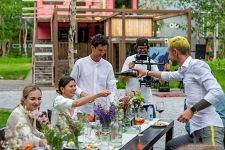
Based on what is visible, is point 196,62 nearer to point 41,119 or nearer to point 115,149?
point 115,149

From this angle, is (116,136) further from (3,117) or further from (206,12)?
(206,12)

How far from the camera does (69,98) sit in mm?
6094

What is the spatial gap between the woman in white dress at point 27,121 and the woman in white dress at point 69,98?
344 mm

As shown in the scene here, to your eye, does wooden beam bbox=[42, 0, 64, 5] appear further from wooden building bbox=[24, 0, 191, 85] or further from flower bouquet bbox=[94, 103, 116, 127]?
flower bouquet bbox=[94, 103, 116, 127]

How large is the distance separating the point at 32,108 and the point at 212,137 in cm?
161

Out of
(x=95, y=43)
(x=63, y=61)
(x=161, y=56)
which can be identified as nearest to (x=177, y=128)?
(x=95, y=43)

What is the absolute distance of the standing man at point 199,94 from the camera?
484cm

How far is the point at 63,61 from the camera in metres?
24.7

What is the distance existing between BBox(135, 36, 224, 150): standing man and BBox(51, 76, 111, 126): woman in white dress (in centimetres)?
110

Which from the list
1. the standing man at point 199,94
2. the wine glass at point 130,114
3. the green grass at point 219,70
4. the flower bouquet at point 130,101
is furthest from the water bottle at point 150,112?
the green grass at point 219,70

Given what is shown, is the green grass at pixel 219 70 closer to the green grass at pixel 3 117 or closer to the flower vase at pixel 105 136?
the green grass at pixel 3 117

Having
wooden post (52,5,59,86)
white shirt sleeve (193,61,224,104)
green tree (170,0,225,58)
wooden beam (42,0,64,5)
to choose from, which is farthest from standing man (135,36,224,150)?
green tree (170,0,225,58)

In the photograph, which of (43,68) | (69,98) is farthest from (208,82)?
(43,68)

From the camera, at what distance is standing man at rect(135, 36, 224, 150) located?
15.9 feet
